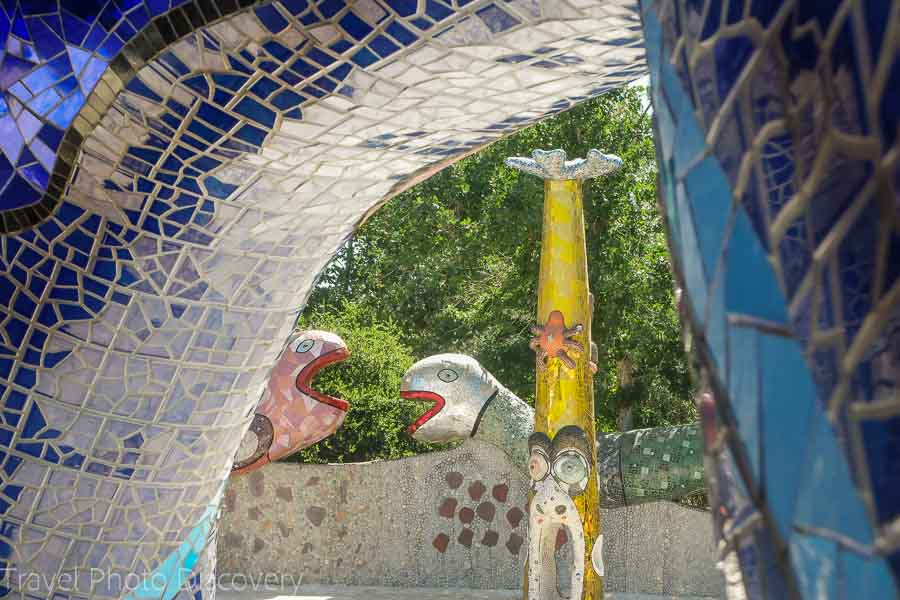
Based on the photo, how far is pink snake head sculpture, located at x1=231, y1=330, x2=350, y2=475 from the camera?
30.9ft

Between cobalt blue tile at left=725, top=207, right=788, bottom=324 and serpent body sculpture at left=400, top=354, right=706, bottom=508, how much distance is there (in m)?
8.17

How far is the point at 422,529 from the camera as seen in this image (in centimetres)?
968

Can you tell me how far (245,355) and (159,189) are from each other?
522 millimetres

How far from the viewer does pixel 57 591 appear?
2396 mm

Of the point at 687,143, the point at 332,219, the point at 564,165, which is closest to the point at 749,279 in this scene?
the point at 687,143

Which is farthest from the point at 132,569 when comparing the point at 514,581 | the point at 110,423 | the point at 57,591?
the point at 514,581

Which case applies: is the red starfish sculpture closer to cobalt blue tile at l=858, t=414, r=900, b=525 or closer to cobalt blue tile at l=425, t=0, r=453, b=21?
cobalt blue tile at l=425, t=0, r=453, b=21

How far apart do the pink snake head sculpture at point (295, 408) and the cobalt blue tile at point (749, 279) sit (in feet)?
28.4

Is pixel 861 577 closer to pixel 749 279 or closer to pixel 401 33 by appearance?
pixel 749 279

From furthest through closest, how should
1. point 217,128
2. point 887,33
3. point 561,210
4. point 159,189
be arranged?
point 561,210
point 159,189
point 217,128
point 887,33

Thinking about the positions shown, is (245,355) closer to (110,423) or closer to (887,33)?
(110,423)

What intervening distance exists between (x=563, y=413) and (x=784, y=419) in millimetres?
6962

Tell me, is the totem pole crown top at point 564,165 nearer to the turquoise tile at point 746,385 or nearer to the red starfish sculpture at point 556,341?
the red starfish sculpture at point 556,341

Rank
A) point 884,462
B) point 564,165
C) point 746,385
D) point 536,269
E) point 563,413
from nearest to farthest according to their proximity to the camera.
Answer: point 884,462 < point 746,385 < point 563,413 < point 564,165 < point 536,269
